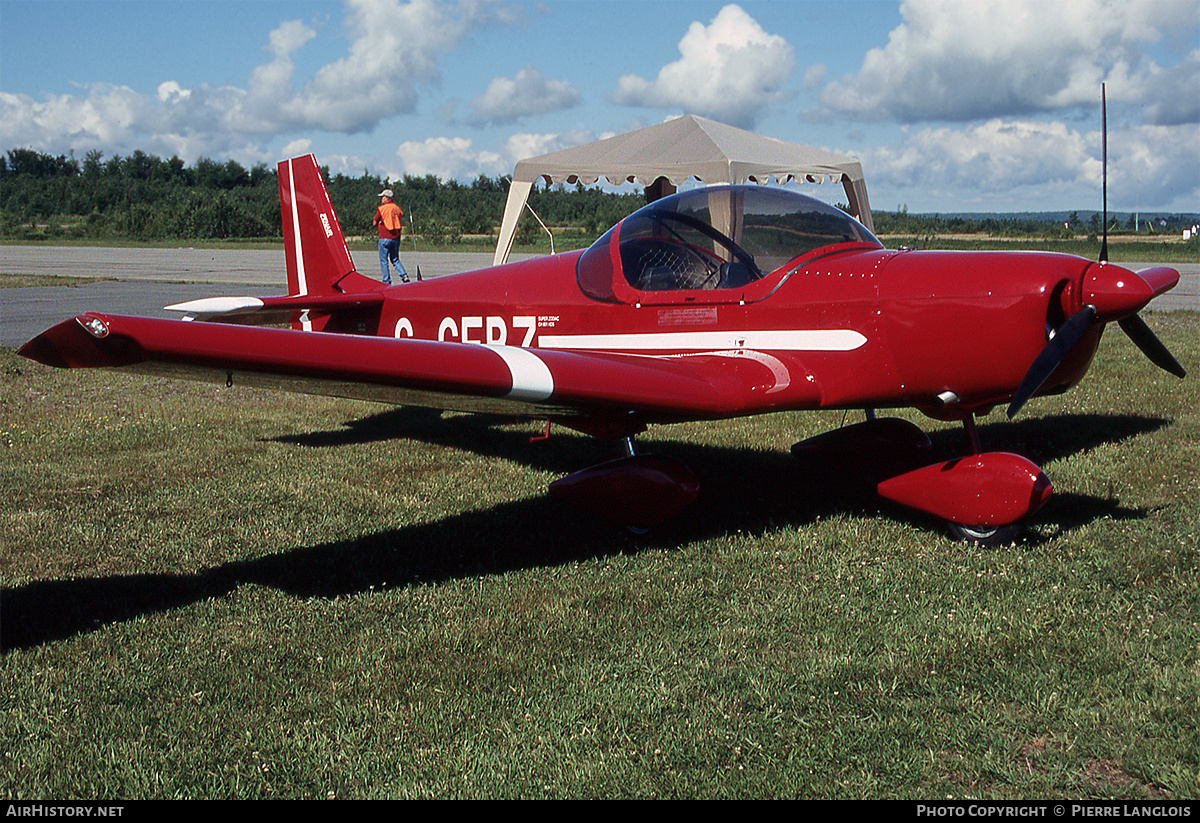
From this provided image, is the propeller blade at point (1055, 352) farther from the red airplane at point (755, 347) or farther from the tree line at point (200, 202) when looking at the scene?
the tree line at point (200, 202)

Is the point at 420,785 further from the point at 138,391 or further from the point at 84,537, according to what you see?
the point at 138,391

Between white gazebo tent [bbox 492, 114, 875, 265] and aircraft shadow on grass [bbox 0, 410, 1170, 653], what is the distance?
22.1 feet

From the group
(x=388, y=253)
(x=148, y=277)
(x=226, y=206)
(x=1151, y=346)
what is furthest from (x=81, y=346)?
(x=226, y=206)

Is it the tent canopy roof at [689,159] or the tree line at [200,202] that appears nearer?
the tent canopy roof at [689,159]

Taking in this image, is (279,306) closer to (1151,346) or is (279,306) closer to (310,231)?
(310,231)

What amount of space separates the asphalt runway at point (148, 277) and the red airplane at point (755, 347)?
10.1 m

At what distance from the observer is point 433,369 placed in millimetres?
3846

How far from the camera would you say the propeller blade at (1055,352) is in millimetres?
4242

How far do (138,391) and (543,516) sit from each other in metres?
6.16

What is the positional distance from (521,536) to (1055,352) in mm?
2967

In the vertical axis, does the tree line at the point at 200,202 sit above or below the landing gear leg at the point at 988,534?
above

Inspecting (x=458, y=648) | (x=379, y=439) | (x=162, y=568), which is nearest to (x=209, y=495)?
(x=162, y=568)

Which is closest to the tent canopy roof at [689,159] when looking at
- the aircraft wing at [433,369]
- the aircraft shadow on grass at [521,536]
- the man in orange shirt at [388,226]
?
the man in orange shirt at [388,226]

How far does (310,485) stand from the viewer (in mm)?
6070
